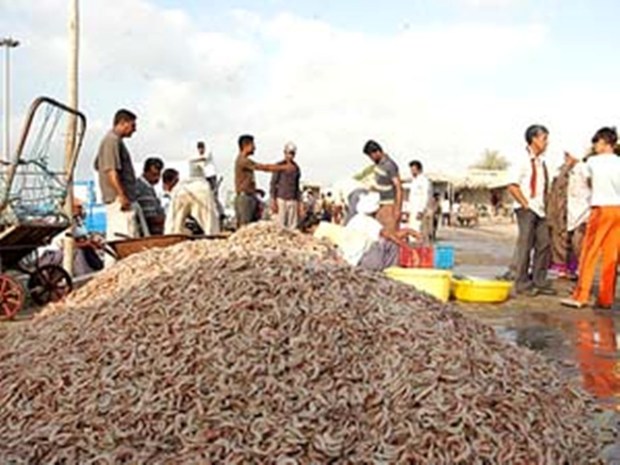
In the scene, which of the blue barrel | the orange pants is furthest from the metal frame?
the blue barrel

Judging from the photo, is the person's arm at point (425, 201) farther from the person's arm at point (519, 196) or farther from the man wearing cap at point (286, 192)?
the person's arm at point (519, 196)

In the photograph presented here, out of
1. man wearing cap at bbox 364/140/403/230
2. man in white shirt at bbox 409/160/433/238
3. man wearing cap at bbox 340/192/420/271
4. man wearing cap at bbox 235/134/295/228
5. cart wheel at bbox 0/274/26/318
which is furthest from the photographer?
man in white shirt at bbox 409/160/433/238

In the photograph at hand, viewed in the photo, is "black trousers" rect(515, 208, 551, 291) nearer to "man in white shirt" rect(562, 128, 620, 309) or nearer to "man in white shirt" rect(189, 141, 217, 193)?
"man in white shirt" rect(562, 128, 620, 309)

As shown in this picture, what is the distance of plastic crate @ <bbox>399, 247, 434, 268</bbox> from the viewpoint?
10.3 m

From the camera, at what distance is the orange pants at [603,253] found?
9.12 meters

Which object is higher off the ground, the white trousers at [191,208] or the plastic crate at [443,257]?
the white trousers at [191,208]

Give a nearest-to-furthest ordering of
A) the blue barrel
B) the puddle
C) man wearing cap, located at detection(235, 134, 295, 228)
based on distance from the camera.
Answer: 1. the puddle
2. man wearing cap, located at detection(235, 134, 295, 228)
3. the blue barrel

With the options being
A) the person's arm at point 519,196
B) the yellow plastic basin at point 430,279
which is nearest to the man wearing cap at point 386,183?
the person's arm at point 519,196

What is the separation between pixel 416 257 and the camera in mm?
10484

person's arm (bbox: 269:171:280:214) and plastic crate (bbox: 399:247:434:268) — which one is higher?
person's arm (bbox: 269:171:280:214)

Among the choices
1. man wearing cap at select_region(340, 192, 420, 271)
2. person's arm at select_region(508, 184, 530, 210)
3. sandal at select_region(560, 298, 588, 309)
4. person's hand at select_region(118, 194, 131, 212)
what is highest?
person's arm at select_region(508, 184, 530, 210)

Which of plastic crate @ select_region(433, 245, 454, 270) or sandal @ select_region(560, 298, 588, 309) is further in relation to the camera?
plastic crate @ select_region(433, 245, 454, 270)

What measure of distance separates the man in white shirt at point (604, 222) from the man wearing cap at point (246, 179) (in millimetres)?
4735

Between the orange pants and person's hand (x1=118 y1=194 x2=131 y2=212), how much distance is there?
16.2 feet
